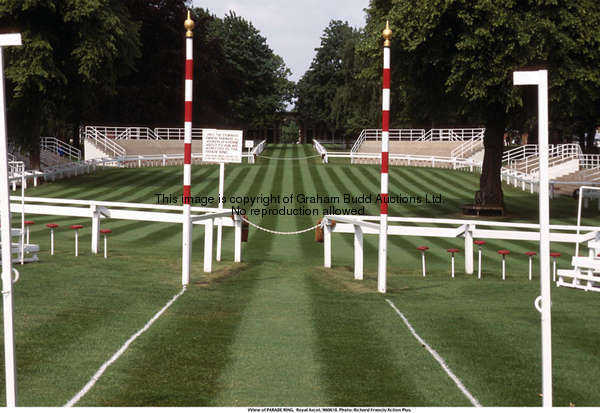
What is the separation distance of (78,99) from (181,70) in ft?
94.7

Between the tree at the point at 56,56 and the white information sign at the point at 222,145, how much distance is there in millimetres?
23608

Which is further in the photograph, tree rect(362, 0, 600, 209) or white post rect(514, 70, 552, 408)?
tree rect(362, 0, 600, 209)

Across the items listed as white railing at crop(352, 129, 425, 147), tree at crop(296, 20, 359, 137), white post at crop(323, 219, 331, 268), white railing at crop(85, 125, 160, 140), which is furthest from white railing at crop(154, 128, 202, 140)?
white post at crop(323, 219, 331, 268)

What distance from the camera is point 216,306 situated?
10984 mm

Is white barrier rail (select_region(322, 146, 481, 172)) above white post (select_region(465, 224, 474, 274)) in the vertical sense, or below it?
above

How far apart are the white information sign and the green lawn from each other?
239 cm

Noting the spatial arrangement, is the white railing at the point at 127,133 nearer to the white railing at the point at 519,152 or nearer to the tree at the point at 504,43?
the white railing at the point at 519,152

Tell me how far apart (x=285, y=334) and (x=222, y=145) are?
5.93 meters

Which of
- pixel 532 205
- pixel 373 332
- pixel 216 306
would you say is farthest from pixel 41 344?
pixel 532 205

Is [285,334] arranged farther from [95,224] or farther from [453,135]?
[453,135]

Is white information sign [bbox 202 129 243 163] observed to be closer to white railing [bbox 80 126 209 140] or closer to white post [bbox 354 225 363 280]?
white post [bbox 354 225 363 280]

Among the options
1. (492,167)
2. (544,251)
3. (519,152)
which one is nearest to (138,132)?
(519,152)

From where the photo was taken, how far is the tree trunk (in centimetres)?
3133

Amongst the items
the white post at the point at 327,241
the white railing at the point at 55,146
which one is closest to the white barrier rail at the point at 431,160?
the white railing at the point at 55,146
